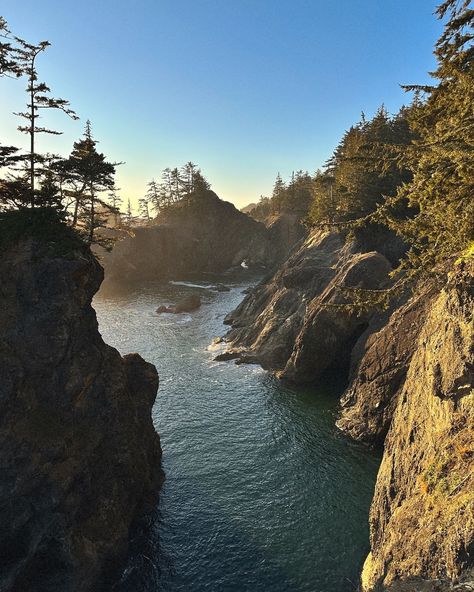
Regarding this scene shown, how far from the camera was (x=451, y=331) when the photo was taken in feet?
60.0

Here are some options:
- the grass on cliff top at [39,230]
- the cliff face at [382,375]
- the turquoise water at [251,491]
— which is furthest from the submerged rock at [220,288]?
the grass on cliff top at [39,230]

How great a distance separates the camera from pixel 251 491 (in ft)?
92.1

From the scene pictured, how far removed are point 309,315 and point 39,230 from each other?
3204 cm

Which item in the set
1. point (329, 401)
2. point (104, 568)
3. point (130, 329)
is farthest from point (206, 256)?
point (104, 568)

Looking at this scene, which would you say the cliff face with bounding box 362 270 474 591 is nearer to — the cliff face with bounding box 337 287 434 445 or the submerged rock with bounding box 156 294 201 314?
the cliff face with bounding box 337 287 434 445

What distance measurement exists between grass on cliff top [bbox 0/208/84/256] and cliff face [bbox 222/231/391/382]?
2238cm

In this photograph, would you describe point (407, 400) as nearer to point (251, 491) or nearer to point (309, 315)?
point (251, 491)

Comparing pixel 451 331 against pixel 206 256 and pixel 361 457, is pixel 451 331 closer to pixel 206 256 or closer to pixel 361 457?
pixel 361 457

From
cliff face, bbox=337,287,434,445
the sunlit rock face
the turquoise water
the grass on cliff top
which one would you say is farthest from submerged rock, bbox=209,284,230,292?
the grass on cliff top

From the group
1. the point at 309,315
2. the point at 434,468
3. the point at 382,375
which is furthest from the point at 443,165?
the point at 309,315

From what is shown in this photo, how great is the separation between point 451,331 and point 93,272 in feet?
71.1

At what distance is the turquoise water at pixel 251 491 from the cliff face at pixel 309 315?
11.2 feet

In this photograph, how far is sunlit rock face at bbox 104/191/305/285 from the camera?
121875 millimetres

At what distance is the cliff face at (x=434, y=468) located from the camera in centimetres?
1315
